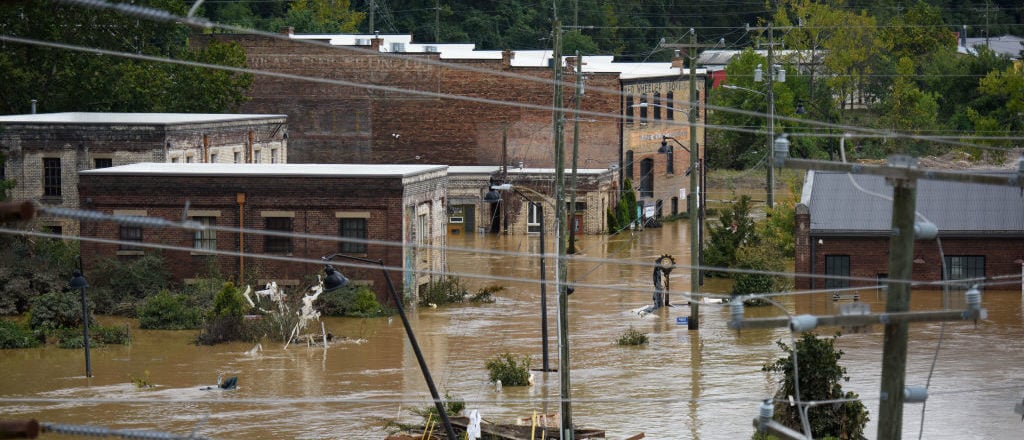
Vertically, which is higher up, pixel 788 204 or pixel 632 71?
pixel 632 71

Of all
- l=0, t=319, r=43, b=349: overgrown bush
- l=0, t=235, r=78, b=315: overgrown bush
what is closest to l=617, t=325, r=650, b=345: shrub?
l=0, t=319, r=43, b=349: overgrown bush

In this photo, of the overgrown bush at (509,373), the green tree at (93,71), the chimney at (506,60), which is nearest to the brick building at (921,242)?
the overgrown bush at (509,373)

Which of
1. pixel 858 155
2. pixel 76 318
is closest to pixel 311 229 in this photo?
pixel 76 318

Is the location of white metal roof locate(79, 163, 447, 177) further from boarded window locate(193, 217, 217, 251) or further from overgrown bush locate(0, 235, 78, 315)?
overgrown bush locate(0, 235, 78, 315)

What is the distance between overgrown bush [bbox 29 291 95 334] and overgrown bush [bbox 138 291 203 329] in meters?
1.56

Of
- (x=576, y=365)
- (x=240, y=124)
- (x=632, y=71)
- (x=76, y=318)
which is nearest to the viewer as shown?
(x=576, y=365)

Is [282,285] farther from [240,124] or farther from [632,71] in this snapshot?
[632,71]

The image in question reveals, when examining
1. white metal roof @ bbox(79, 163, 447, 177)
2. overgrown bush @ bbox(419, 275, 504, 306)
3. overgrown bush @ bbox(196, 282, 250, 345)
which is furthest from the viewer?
overgrown bush @ bbox(419, 275, 504, 306)

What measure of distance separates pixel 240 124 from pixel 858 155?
34699 millimetres

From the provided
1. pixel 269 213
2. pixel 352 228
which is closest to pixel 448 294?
pixel 352 228

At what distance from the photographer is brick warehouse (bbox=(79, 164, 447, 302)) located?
4169cm

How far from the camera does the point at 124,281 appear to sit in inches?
1638

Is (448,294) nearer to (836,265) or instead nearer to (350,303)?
(350,303)

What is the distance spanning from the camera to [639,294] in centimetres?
4541
